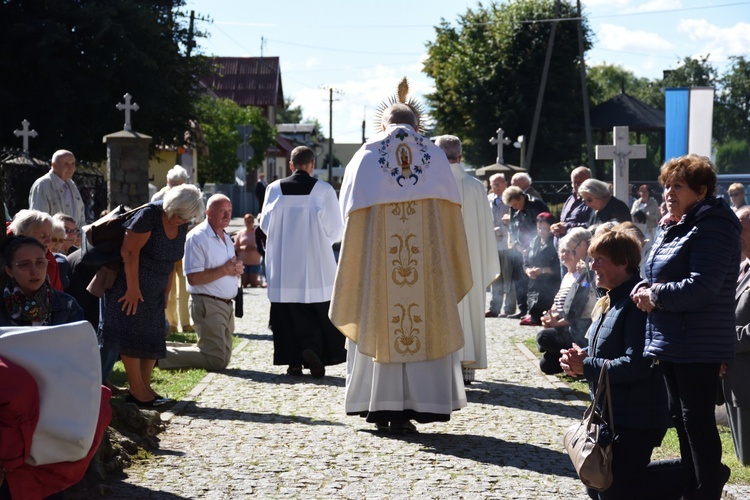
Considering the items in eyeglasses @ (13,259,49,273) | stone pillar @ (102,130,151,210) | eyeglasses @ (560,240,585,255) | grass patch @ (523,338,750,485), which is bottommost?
grass patch @ (523,338,750,485)

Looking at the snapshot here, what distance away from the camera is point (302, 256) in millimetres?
10977

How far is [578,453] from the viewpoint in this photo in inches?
197

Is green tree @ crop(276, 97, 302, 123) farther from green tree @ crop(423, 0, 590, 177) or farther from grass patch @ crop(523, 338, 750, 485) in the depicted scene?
grass patch @ crop(523, 338, 750, 485)

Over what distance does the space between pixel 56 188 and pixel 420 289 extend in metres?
5.80

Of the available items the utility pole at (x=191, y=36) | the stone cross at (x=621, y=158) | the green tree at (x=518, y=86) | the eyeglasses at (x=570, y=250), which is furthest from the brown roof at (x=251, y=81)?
the eyeglasses at (x=570, y=250)

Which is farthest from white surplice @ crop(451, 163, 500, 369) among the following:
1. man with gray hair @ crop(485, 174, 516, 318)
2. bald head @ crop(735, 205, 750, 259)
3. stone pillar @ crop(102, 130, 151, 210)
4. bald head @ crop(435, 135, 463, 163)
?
stone pillar @ crop(102, 130, 151, 210)

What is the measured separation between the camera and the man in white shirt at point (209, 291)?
10.6 meters

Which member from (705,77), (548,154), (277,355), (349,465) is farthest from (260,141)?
(349,465)

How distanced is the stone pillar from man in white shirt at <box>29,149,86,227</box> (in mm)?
7722

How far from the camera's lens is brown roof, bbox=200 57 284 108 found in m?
78.4

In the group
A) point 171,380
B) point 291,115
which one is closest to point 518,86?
point 171,380

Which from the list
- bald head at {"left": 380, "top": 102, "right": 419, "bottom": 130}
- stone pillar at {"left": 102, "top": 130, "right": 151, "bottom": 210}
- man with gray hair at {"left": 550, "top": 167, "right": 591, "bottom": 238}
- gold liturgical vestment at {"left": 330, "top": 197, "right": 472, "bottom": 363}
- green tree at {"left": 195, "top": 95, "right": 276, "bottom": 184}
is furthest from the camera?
green tree at {"left": 195, "top": 95, "right": 276, "bottom": 184}

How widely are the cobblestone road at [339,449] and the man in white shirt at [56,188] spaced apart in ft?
10.7

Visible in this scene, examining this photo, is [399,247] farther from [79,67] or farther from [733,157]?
[733,157]
